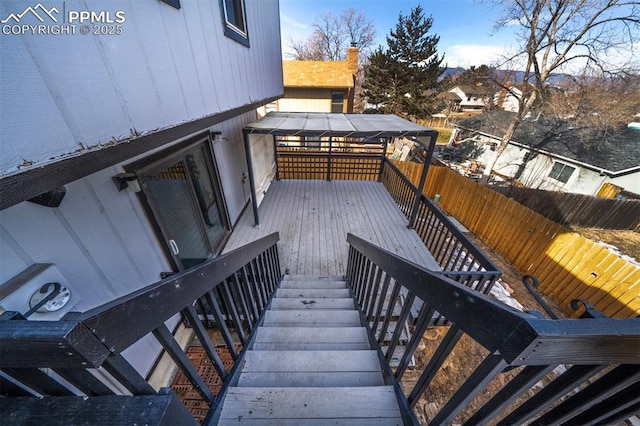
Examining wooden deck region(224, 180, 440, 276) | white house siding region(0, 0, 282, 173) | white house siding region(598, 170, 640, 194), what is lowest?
white house siding region(598, 170, 640, 194)

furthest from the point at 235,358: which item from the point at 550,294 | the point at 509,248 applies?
the point at 509,248

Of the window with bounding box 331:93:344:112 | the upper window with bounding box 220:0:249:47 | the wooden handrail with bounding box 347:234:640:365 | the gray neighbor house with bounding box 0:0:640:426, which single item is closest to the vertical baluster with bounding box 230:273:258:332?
the gray neighbor house with bounding box 0:0:640:426

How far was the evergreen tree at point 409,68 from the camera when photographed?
15.3m

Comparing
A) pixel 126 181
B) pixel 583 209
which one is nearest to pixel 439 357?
pixel 126 181

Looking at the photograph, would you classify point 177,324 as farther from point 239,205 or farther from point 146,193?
point 239,205

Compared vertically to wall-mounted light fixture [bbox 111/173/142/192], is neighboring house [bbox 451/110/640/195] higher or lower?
lower

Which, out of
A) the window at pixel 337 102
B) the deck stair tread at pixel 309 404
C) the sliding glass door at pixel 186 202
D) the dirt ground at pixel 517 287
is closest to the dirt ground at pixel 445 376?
the dirt ground at pixel 517 287

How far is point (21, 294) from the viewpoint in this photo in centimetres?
116

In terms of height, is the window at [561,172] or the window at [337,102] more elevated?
the window at [337,102]

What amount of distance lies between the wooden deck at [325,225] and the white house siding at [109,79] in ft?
8.44

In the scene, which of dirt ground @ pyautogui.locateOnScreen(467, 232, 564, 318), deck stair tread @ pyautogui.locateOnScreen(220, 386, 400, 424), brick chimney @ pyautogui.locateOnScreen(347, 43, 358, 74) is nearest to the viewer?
deck stair tread @ pyautogui.locateOnScreen(220, 386, 400, 424)

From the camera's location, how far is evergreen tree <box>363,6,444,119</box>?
15266 millimetres

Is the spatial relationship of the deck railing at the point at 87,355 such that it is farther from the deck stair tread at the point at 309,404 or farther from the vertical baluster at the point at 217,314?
the deck stair tread at the point at 309,404

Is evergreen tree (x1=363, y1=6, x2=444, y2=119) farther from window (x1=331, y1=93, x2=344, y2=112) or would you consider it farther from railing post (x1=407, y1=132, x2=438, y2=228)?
railing post (x1=407, y1=132, x2=438, y2=228)
